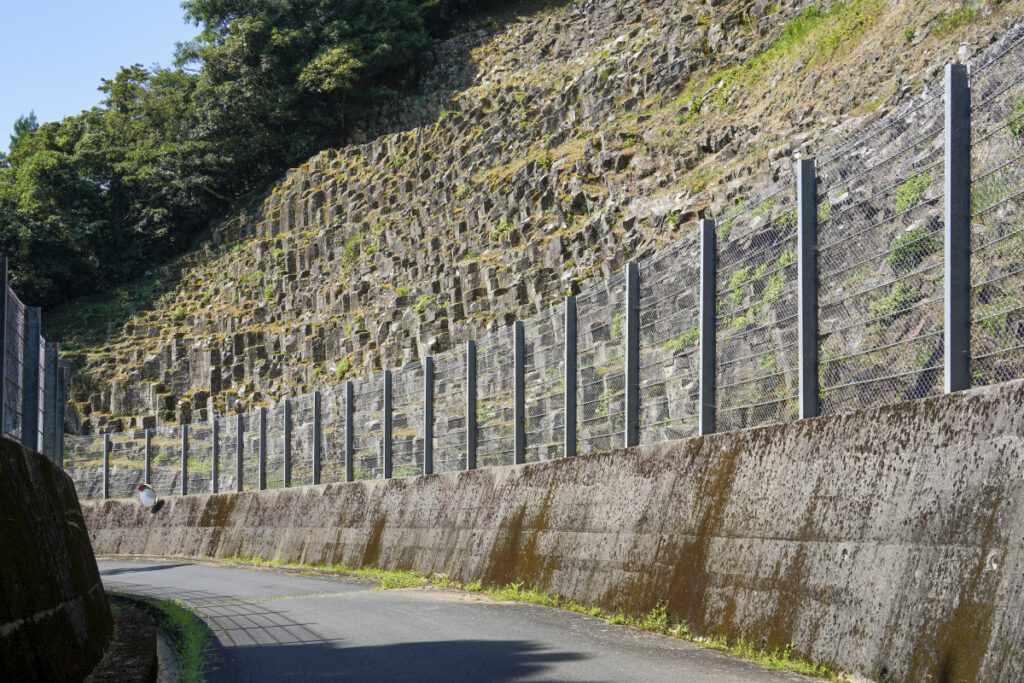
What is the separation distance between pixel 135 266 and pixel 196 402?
1820 cm

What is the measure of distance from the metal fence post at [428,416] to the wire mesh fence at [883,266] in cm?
966

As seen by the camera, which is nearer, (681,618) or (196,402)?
(681,618)

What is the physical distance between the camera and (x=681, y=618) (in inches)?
346

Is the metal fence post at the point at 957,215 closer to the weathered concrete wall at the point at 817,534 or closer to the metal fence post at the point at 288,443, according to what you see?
the weathered concrete wall at the point at 817,534

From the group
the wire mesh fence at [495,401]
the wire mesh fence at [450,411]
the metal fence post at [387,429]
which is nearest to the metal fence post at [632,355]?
the wire mesh fence at [495,401]

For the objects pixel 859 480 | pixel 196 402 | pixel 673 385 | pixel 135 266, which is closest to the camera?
pixel 859 480

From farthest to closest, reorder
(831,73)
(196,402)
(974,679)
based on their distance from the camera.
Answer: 1. (196,402)
2. (831,73)
3. (974,679)

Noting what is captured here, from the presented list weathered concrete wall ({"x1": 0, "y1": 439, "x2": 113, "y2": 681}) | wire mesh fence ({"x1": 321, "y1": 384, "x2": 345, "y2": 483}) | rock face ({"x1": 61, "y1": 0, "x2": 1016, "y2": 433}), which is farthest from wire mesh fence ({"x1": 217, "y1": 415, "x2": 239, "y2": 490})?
weathered concrete wall ({"x1": 0, "y1": 439, "x2": 113, "y2": 681})

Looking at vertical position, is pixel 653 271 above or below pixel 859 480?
above

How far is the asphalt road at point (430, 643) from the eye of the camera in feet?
24.0

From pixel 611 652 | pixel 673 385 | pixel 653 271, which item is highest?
pixel 653 271

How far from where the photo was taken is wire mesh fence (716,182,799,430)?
8820mm

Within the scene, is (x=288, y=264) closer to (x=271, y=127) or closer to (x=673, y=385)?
(x=271, y=127)

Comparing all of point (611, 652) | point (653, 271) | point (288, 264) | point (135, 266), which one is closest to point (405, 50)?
point (288, 264)
